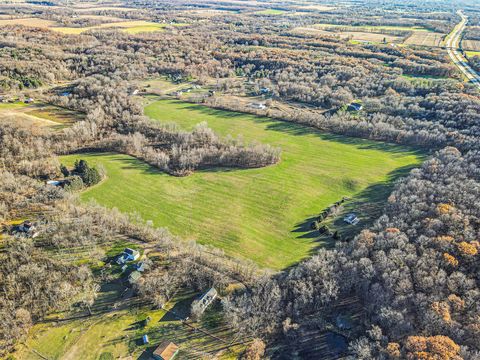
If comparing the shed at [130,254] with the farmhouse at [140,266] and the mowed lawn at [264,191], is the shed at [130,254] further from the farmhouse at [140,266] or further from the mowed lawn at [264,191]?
the mowed lawn at [264,191]

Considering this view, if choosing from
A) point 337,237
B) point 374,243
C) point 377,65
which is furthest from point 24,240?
point 377,65

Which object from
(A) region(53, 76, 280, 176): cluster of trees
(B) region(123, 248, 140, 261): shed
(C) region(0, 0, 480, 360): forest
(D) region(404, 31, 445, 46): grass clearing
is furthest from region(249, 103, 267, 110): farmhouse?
(D) region(404, 31, 445, 46): grass clearing

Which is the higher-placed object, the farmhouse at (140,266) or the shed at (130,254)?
the shed at (130,254)

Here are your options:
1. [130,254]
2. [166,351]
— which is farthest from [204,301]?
[130,254]

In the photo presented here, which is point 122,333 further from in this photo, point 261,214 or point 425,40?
point 425,40

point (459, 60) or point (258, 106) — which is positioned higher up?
point (459, 60)

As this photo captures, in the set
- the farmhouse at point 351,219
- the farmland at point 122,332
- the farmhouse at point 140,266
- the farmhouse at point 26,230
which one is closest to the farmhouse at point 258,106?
the farmhouse at point 351,219
